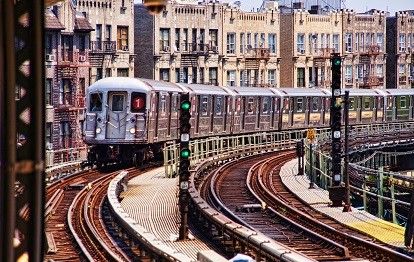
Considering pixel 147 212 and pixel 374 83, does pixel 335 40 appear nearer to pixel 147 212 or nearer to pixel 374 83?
pixel 374 83

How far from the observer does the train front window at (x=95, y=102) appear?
42406mm

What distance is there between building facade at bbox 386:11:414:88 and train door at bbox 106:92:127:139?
174ft

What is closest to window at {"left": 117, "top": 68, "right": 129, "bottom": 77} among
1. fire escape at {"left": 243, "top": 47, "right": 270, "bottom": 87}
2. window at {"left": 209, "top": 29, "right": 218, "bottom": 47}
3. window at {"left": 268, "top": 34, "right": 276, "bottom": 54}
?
window at {"left": 209, "top": 29, "right": 218, "bottom": 47}

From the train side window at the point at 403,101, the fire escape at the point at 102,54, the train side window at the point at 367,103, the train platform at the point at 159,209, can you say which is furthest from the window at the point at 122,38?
the train platform at the point at 159,209

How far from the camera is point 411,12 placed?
103 meters

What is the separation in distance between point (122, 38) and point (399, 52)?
1427 inches

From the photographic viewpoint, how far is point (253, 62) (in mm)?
76062

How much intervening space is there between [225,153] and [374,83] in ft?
130

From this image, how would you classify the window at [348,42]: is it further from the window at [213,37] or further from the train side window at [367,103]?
the window at [213,37]

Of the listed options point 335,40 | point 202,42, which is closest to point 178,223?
point 202,42

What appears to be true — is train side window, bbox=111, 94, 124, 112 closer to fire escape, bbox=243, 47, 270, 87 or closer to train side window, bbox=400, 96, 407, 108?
fire escape, bbox=243, 47, 270, 87

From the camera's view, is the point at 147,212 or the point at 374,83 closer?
the point at 147,212

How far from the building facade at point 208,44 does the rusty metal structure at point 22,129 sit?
5889 centimetres

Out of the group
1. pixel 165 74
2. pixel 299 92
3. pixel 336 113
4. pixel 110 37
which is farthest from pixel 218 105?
pixel 336 113
